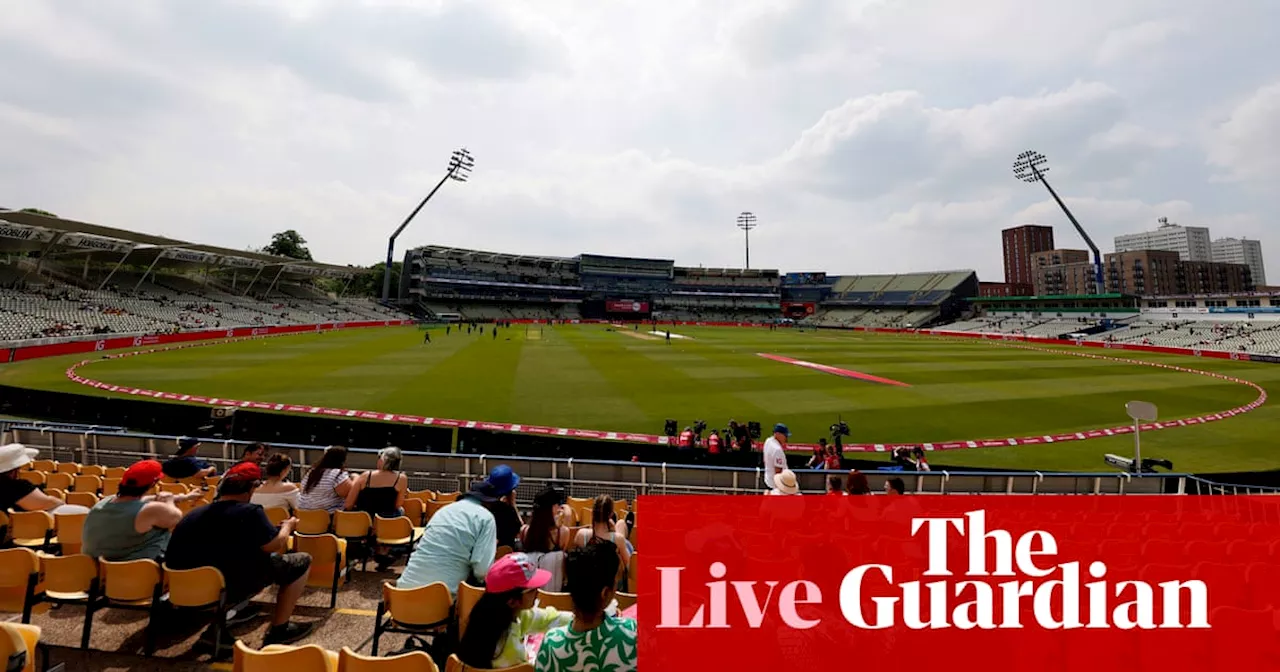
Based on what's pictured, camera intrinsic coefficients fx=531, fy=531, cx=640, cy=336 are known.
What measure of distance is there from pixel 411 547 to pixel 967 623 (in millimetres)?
5433

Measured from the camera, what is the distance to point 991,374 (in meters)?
33.4

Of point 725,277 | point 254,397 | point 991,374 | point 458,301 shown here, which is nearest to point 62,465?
point 254,397

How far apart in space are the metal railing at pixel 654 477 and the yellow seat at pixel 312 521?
12.3ft

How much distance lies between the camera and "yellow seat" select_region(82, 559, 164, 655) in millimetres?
4098

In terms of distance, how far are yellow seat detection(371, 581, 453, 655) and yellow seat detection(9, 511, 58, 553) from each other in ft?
14.9

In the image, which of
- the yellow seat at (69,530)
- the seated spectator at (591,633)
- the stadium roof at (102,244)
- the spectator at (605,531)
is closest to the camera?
the seated spectator at (591,633)

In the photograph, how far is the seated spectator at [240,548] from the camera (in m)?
4.11

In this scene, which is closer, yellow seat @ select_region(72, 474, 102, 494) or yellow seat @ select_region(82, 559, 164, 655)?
yellow seat @ select_region(82, 559, 164, 655)

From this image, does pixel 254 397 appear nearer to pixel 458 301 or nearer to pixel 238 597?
pixel 238 597

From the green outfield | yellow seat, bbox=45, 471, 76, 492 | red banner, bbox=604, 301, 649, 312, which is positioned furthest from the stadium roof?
red banner, bbox=604, 301, 649, 312

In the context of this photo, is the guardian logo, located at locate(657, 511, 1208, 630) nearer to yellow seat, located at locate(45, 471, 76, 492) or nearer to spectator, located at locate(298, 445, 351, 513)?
spectator, located at locate(298, 445, 351, 513)

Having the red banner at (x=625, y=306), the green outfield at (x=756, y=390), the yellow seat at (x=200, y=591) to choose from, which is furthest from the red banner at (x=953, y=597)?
the red banner at (x=625, y=306)

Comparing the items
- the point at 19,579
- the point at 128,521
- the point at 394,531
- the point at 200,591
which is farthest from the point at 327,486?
the point at 19,579

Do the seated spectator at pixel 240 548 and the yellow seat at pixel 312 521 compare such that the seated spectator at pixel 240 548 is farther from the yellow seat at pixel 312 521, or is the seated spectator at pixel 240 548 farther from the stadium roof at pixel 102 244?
the stadium roof at pixel 102 244
